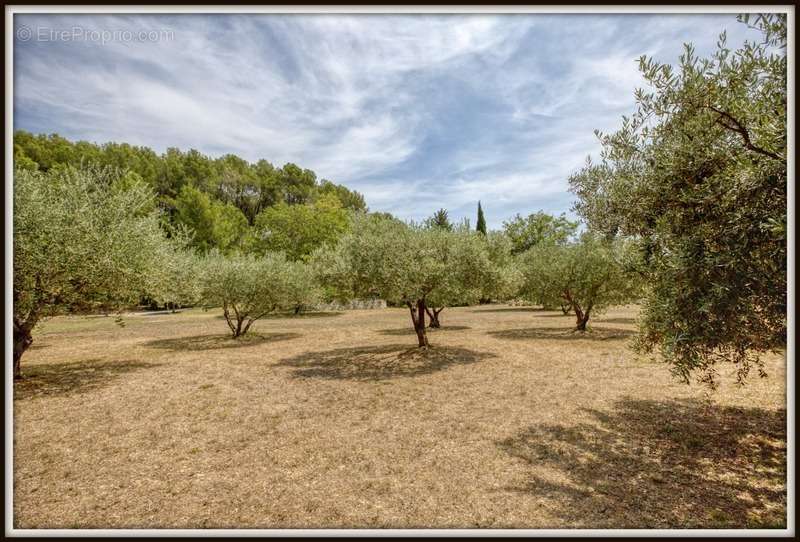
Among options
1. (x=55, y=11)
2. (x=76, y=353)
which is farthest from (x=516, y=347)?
(x=76, y=353)

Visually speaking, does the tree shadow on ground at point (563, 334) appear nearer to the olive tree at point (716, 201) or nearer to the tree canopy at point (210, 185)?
the olive tree at point (716, 201)

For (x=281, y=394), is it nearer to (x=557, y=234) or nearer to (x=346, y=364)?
(x=346, y=364)

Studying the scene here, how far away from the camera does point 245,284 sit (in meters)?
26.8

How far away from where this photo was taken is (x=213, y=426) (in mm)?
10492

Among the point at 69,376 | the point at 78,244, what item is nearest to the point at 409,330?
the point at 69,376

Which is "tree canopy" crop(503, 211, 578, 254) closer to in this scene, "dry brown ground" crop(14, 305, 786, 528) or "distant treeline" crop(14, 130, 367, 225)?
"distant treeline" crop(14, 130, 367, 225)

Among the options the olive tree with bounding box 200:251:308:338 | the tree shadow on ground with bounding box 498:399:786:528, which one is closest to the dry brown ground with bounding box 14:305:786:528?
the tree shadow on ground with bounding box 498:399:786:528

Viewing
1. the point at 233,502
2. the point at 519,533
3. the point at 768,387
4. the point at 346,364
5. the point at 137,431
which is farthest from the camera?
the point at 346,364

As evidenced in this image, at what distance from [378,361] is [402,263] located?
5713mm

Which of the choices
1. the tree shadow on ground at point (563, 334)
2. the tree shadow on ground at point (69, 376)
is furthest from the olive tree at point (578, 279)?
the tree shadow on ground at point (69, 376)

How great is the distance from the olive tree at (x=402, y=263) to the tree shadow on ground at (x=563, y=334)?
1036cm

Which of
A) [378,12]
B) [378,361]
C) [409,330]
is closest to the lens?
[378,12]

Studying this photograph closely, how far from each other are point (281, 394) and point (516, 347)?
600 inches

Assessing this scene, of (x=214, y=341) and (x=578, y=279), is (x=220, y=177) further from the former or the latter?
(x=578, y=279)
